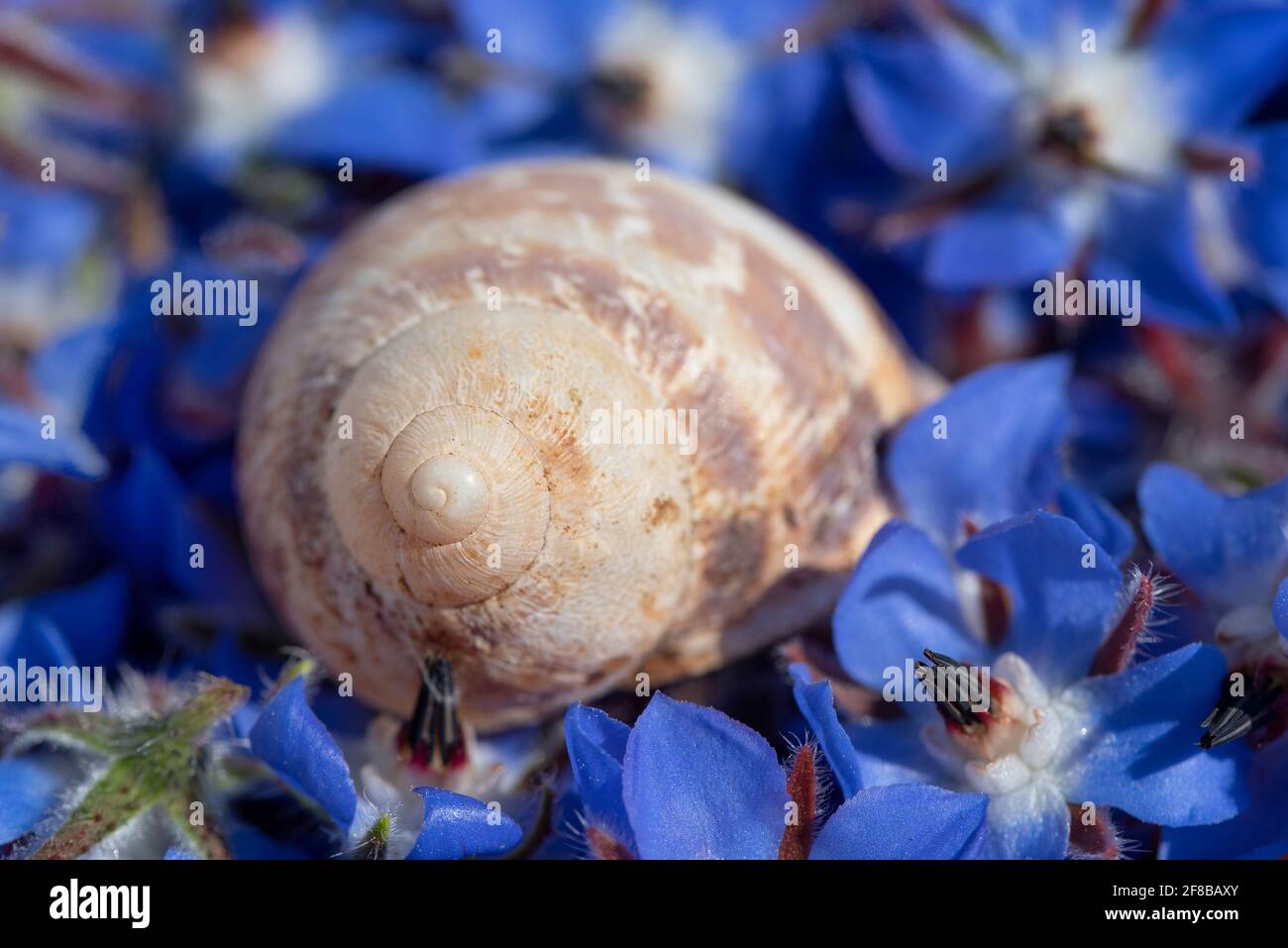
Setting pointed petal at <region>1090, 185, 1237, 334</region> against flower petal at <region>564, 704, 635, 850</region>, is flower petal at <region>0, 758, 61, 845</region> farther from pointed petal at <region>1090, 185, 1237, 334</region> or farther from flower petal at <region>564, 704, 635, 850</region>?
pointed petal at <region>1090, 185, 1237, 334</region>

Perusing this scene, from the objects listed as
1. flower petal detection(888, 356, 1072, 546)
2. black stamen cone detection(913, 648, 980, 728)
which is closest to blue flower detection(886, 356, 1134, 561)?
flower petal detection(888, 356, 1072, 546)

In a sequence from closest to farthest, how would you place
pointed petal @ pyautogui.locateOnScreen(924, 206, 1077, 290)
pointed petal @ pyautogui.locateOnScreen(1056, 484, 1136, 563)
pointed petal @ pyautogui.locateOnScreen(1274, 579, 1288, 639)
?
pointed petal @ pyautogui.locateOnScreen(1274, 579, 1288, 639)
pointed petal @ pyautogui.locateOnScreen(1056, 484, 1136, 563)
pointed petal @ pyautogui.locateOnScreen(924, 206, 1077, 290)

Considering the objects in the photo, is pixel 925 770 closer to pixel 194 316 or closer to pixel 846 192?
pixel 846 192

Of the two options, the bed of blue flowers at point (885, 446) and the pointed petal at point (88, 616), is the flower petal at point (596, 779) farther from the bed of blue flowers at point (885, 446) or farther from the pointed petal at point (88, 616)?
the pointed petal at point (88, 616)

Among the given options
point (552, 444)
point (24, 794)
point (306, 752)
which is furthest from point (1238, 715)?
point (24, 794)

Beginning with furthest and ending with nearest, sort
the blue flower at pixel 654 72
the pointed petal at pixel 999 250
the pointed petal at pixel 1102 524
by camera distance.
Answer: the blue flower at pixel 654 72 < the pointed petal at pixel 999 250 < the pointed petal at pixel 1102 524

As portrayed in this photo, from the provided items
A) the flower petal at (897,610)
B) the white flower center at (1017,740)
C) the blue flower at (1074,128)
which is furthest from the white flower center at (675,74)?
the white flower center at (1017,740)

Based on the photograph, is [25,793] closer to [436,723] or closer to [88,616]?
[88,616]

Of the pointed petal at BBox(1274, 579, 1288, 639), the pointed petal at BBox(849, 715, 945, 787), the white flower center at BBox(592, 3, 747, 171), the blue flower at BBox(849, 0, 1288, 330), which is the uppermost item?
the white flower center at BBox(592, 3, 747, 171)
